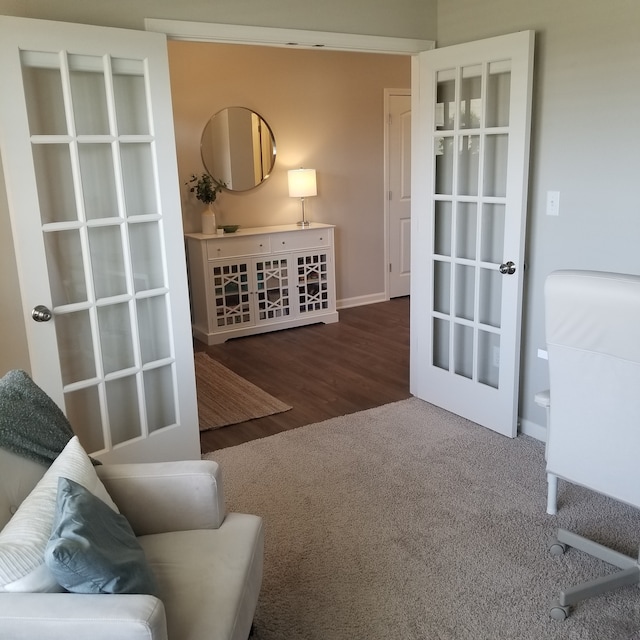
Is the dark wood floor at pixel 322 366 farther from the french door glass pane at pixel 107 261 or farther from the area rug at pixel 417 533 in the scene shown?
the french door glass pane at pixel 107 261

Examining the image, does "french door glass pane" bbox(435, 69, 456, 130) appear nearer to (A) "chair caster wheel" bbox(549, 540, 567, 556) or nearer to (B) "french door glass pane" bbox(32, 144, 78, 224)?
(B) "french door glass pane" bbox(32, 144, 78, 224)

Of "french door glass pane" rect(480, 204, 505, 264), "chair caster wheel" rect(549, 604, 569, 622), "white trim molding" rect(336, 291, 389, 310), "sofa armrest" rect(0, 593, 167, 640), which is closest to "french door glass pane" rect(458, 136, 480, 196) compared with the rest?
"french door glass pane" rect(480, 204, 505, 264)

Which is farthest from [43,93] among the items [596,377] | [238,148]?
[238,148]

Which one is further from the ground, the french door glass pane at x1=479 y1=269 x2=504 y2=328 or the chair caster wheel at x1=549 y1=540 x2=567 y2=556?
the french door glass pane at x1=479 y1=269 x2=504 y2=328

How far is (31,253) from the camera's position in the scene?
2.61 meters

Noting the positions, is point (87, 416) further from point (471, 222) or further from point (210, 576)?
point (471, 222)

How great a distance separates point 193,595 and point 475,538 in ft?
4.45

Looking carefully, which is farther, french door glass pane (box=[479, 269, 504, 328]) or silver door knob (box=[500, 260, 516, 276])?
french door glass pane (box=[479, 269, 504, 328])

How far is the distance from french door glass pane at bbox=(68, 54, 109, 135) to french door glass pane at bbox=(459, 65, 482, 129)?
183 centimetres

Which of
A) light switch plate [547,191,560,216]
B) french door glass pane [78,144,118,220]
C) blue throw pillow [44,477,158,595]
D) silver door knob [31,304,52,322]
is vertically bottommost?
blue throw pillow [44,477,158,595]

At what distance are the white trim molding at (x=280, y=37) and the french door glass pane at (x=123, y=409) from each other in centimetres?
159

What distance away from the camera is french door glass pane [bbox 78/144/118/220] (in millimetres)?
2742

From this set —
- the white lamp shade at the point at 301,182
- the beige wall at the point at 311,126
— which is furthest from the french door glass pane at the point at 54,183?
the white lamp shade at the point at 301,182

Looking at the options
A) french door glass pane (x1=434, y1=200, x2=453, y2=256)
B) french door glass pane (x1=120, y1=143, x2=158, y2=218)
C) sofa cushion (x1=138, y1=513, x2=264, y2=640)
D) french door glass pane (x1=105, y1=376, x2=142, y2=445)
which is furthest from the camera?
french door glass pane (x1=434, y1=200, x2=453, y2=256)
